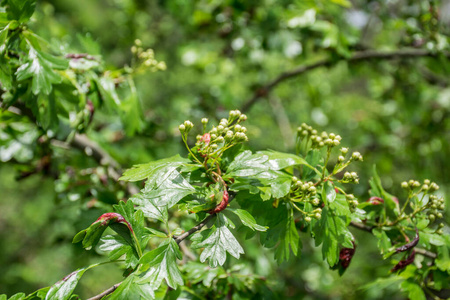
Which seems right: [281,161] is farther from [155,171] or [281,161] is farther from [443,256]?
[443,256]

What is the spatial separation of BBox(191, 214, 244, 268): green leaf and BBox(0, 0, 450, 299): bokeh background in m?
0.42

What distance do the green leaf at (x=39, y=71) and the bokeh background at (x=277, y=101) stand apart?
0.67 ft

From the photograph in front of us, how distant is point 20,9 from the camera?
84cm

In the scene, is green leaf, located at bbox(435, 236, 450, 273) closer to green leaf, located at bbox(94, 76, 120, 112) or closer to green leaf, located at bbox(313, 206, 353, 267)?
green leaf, located at bbox(313, 206, 353, 267)

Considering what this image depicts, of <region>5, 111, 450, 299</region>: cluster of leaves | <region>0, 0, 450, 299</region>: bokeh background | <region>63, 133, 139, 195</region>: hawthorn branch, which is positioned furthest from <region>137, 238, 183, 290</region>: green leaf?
<region>63, 133, 139, 195</region>: hawthorn branch

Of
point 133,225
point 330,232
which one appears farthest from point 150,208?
point 330,232

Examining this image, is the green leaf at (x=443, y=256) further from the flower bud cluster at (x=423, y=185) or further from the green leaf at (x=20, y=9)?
the green leaf at (x=20, y=9)

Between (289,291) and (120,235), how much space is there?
148 cm

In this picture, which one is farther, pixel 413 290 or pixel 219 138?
pixel 413 290

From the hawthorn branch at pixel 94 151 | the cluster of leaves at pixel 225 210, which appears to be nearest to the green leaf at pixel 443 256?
the cluster of leaves at pixel 225 210

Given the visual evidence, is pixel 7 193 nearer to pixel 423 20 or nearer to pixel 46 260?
pixel 46 260

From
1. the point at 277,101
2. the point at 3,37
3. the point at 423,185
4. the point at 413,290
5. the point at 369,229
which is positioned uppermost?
the point at 3,37

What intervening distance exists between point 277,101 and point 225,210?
2.25 metres

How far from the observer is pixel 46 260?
4289 millimetres
